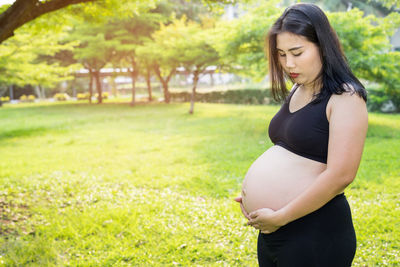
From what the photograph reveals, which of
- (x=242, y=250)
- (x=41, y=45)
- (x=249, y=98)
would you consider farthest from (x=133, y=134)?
(x=249, y=98)

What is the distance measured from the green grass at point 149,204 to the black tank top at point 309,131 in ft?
7.18

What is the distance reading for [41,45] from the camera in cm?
1390

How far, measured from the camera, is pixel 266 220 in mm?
1621

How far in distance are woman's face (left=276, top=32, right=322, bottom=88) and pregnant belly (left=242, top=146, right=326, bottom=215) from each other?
0.37 metres

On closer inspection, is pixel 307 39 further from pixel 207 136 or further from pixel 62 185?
pixel 207 136

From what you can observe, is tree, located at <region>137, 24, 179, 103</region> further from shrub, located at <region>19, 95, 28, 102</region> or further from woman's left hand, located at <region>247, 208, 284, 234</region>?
shrub, located at <region>19, 95, 28, 102</region>

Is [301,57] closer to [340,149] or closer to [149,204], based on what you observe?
[340,149]

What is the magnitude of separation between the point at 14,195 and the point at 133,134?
6.99 metres

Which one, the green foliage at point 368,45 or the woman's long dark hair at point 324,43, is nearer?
the woman's long dark hair at point 324,43

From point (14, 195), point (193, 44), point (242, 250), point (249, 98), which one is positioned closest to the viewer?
point (242, 250)

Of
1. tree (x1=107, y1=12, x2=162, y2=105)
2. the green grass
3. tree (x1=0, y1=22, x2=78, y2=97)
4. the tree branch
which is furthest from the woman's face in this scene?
tree (x1=107, y1=12, x2=162, y2=105)

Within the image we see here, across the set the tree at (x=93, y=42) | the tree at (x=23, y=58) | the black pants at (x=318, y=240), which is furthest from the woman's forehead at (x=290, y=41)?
the tree at (x=93, y=42)

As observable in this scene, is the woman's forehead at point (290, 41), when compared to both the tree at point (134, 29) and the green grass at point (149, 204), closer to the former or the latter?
the green grass at point (149, 204)

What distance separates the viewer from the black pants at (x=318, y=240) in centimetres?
160
